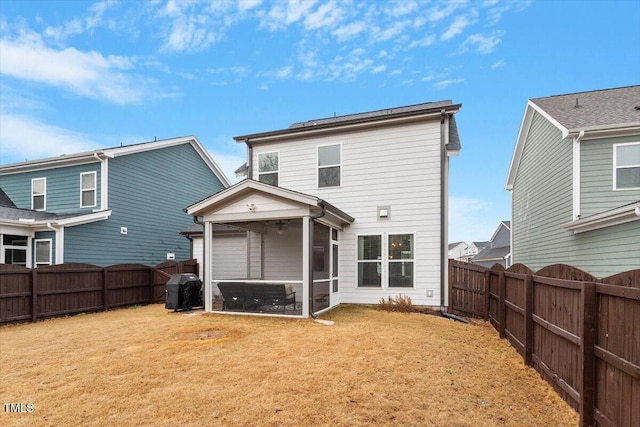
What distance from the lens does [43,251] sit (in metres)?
12.6

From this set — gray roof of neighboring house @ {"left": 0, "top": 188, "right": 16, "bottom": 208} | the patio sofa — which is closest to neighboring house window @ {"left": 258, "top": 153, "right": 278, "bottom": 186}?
the patio sofa

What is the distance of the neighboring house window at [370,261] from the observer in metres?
10.7

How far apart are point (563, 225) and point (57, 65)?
70.2ft

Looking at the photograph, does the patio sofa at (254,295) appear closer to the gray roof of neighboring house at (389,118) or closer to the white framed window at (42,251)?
the gray roof of neighboring house at (389,118)

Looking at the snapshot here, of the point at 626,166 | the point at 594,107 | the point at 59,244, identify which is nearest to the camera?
the point at 626,166

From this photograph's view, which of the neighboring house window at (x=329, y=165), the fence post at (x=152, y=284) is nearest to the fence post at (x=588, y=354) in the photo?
the neighboring house window at (x=329, y=165)

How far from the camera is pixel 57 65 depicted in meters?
15.7

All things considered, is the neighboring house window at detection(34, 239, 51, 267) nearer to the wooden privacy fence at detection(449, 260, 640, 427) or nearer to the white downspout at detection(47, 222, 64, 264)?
the white downspout at detection(47, 222, 64, 264)

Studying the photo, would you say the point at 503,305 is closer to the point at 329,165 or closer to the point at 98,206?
the point at 329,165

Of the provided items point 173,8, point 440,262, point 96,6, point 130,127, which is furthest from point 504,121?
point 130,127

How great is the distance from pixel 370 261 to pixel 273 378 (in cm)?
674

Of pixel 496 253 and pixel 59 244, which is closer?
pixel 59 244

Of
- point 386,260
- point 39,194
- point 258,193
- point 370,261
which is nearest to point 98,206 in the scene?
point 39,194

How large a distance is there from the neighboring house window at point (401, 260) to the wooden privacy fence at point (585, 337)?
4196mm
